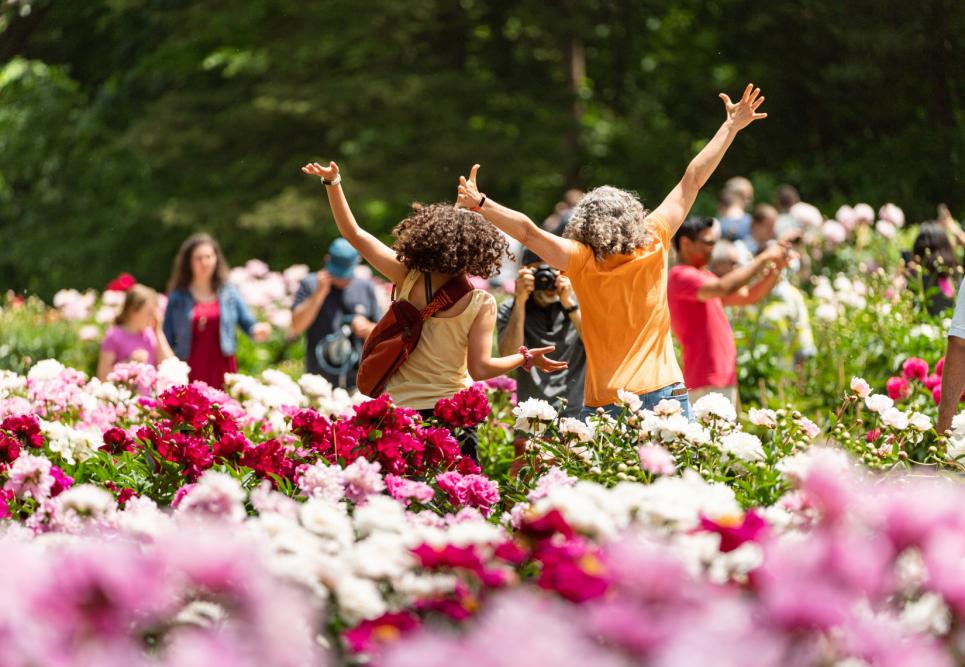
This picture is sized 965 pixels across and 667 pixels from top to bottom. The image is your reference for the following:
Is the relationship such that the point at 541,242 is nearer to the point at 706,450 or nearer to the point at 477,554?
the point at 706,450

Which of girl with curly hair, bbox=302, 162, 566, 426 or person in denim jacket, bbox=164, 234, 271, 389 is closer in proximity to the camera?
girl with curly hair, bbox=302, 162, 566, 426

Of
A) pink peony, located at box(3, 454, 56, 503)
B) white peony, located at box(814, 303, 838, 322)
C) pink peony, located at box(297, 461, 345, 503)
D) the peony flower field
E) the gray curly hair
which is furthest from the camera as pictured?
white peony, located at box(814, 303, 838, 322)

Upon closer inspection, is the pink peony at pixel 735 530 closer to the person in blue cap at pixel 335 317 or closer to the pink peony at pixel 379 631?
the pink peony at pixel 379 631

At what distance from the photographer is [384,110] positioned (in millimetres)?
19125

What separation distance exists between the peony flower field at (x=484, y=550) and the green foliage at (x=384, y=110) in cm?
1234

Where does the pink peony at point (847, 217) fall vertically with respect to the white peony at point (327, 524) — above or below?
below

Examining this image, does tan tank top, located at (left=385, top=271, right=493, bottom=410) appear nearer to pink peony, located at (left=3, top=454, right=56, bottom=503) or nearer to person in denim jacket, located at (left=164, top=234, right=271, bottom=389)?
pink peony, located at (left=3, top=454, right=56, bottom=503)

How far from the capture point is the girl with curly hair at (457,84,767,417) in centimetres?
464

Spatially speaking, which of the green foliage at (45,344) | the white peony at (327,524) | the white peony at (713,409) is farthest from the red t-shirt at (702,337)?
the green foliage at (45,344)

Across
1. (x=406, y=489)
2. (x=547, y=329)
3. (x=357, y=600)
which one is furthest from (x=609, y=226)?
(x=357, y=600)

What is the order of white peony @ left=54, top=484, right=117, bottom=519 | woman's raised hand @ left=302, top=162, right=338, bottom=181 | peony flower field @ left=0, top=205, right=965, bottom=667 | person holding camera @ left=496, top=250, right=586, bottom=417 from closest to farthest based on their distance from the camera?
peony flower field @ left=0, top=205, right=965, bottom=667
white peony @ left=54, top=484, right=117, bottom=519
woman's raised hand @ left=302, top=162, right=338, bottom=181
person holding camera @ left=496, top=250, right=586, bottom=417

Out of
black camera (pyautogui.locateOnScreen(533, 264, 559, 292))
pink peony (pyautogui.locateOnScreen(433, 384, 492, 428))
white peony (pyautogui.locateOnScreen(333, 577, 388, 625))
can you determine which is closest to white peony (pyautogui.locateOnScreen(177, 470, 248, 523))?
white peony (pyautogui.locateOnScreen(333, 577, 388, 625))

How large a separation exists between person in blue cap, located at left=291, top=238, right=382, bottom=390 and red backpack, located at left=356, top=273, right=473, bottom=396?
300cm

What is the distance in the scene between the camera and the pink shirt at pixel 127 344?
761 centimetres
